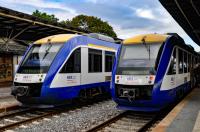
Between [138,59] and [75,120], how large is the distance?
2892 millimetres

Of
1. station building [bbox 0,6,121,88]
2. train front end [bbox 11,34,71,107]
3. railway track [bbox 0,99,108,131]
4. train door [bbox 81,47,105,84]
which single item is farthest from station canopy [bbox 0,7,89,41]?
railway track [bbox 0,99,108,131]

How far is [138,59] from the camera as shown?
12250mm

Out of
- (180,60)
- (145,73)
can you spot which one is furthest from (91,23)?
(145,73)

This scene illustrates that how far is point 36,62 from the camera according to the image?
13.4 metres

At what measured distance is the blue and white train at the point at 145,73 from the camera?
38.0 ft

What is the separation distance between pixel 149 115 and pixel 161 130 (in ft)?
14.2

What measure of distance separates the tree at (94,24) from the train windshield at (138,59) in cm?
5316

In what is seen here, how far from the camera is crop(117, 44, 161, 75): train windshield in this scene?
11891mm

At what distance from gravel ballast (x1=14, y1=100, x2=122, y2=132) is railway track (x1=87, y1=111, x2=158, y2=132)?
0.42 meters

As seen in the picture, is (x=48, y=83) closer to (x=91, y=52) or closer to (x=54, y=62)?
(x=54, y=62)

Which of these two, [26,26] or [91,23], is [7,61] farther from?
[91,23]

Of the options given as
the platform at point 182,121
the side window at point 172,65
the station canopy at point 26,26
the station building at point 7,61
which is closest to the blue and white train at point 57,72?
the station canopy at point 26,26

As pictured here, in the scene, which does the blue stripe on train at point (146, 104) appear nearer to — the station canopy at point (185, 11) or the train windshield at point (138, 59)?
the train windshield at point (138, 59)

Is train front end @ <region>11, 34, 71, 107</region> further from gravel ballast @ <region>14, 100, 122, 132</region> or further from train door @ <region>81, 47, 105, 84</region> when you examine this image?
train door @ <region>81, 47, 105, 84</region>
